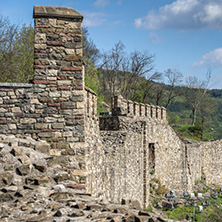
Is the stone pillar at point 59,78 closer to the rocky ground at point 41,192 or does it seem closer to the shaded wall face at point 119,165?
the rocky ground at point 41,192

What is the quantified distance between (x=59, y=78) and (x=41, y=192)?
2600 mm

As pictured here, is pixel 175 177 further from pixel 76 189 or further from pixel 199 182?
pixel 76 189

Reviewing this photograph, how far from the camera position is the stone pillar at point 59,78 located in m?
6.66

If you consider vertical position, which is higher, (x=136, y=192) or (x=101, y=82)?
(x=101, y=82)

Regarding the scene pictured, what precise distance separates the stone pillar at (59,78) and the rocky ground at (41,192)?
44 centimetres

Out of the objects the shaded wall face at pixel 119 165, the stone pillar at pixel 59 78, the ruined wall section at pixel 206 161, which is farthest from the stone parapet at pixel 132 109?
the stone pillar at pixel 59 78

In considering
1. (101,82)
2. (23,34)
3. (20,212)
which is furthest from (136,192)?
(101,82)

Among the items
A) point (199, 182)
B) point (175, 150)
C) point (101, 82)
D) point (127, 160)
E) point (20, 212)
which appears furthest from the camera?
point (101, 82)

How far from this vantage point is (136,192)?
41.4ft

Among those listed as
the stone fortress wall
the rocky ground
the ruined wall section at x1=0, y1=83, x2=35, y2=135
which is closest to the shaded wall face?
the stone fortress wall

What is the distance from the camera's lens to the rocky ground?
14.0 feet

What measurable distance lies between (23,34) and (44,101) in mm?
13382

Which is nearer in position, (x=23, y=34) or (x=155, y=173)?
(x=155, y=173)

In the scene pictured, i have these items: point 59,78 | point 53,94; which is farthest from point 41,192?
point 59,78
